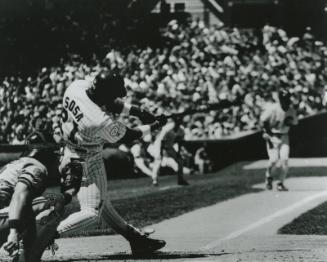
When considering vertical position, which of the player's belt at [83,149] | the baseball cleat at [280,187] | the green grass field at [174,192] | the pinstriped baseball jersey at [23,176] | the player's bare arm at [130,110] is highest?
the player's bare arm at [130,110]

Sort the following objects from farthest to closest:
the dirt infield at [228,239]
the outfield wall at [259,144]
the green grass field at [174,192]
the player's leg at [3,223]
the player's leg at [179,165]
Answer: the outfield wall at [259,144] → the player's leg at [179,165] → the green grass field at [174,192] → the dirt infield at [228,239] → the player's leg at [3,223]

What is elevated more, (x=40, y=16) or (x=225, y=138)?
(x=40, y=16)

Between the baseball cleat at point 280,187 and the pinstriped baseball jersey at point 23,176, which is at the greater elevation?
the pinstriped baseball jersey at point 23,176

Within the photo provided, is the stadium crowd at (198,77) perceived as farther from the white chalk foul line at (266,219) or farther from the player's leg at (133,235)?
the player's leg at (133,235)

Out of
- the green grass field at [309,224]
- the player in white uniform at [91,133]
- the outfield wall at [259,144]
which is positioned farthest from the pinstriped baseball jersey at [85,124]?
the outfield wall at [259,144]

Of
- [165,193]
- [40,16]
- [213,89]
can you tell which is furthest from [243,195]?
[40,16]

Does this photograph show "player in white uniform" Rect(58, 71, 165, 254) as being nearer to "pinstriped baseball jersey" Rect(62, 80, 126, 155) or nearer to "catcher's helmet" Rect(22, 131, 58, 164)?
"pinstriped baseball jersey" Rect(62, 80, 126, 155)

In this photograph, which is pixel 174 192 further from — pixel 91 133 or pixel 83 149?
pixel 91 133

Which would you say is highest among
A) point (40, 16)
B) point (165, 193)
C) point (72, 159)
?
point (40, 16)

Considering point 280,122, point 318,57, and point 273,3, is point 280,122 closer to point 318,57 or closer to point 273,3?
point 318,57
